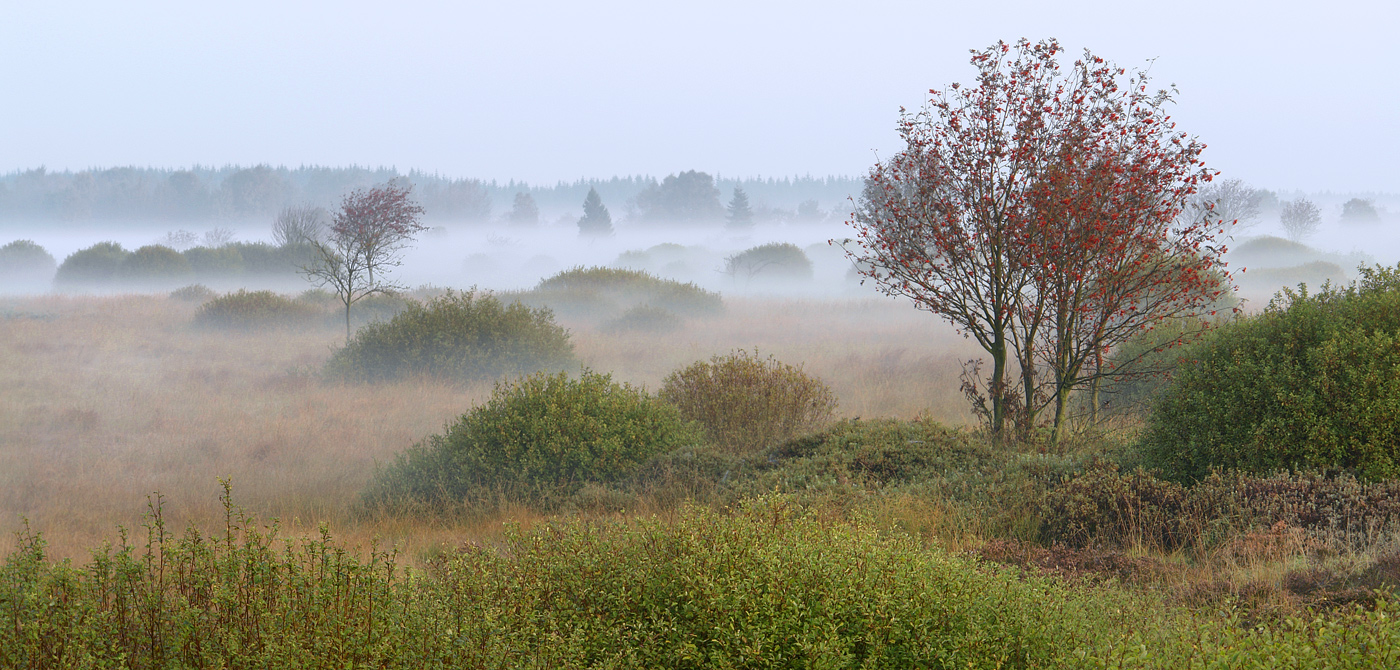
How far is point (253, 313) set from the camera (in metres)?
22.4

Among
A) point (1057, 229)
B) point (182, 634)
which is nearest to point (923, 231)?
point (1057, 229)

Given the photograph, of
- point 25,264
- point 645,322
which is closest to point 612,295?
point 645,322

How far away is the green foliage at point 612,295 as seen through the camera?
27.0 meters

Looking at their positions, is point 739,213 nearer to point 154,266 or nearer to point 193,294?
point 154,266

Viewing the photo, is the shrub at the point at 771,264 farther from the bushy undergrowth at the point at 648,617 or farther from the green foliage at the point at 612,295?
the bushy undergrowth at the point at 648,617

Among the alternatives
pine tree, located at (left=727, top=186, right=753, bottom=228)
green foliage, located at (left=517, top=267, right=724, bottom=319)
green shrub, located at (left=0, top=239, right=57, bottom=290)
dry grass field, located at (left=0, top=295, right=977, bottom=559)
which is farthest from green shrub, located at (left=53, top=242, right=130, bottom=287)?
pine tree, located at (left=727, top=186, right=753, bottom=228)

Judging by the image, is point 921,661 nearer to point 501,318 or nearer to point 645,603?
point 645,603

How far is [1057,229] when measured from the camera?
295 inches

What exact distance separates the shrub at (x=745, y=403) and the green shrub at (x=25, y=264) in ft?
187

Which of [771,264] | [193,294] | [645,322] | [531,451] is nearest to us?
[531,451]

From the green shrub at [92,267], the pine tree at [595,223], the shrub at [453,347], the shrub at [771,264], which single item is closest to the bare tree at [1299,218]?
the shrub at [771,264]

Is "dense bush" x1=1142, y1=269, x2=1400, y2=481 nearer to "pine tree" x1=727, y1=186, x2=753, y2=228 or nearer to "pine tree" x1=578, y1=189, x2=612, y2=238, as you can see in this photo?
"pine tree" x1=578, y1=189, x2=612, y2=238

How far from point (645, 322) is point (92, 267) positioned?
114ft

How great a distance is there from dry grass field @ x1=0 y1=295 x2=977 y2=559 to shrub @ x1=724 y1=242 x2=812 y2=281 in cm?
2428
